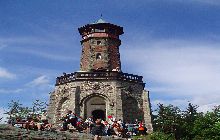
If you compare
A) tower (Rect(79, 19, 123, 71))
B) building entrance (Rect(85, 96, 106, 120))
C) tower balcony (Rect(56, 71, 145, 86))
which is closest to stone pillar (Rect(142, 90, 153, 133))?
tower balcony (Rect(56, 71, 145, 86))

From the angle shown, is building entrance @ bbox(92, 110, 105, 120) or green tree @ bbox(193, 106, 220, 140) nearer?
green tree @ bbox(193, 106, 220, 140)

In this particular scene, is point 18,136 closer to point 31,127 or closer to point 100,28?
point 31,127

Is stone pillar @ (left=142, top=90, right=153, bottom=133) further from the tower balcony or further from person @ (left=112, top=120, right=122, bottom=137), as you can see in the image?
person @ (left=112, top=120, right=122, bottom=137)

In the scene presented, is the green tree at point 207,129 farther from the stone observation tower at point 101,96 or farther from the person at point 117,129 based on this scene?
the person at point 117,129

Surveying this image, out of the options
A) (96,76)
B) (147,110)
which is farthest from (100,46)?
(147,110)

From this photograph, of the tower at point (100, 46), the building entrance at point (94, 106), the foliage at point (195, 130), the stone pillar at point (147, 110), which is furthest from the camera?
the tower at point (100, 46)

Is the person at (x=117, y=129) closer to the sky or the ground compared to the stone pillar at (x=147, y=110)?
closer to the ground

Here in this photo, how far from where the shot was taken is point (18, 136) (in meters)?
13.4

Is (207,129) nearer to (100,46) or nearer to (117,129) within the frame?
(117,129)

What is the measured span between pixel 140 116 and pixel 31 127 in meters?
17.5

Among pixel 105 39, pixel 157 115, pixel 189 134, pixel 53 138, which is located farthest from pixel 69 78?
pixel 157 115

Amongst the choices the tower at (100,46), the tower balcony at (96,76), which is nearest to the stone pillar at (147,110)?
the tower balcony at (96,76)

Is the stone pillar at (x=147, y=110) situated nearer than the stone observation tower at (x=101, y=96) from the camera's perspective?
No

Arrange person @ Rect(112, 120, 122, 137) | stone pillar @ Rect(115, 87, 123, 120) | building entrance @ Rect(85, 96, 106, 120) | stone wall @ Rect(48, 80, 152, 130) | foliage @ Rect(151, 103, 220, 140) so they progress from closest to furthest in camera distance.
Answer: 1. person @ Rect(112, 120, 122, 137)
2. foliage @ Rect(151, 103, 220, 140)
3. stone pillar @ Rect(115, 87, 123, 120)
4. stone wall @ Rect(48, 80, 152, 130)
5. building entrance @ Rect(85, 96, 106, 120)
